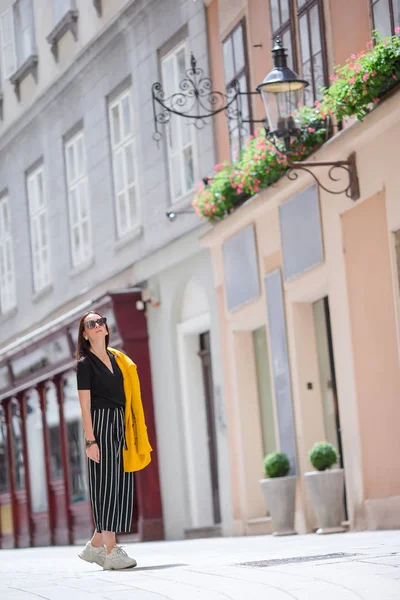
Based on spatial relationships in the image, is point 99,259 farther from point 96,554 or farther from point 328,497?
point 96,554

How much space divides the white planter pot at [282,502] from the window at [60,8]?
33.6 feet

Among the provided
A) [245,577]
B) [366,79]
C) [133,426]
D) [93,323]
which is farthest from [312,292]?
[245,577]

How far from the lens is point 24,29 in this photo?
82.4 feet

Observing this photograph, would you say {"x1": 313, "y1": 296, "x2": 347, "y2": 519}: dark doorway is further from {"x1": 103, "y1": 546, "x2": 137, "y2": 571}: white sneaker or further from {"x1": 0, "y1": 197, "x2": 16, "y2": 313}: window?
{"x1": 0, "y1": 197, "x2": 16, "y2": 313}: window

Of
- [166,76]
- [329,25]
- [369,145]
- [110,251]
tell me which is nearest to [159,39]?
[166,76]

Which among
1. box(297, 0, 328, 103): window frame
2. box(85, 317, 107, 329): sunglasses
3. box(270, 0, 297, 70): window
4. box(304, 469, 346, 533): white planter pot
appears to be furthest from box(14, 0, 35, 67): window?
box(85, 317, 107, 329): sunglasses

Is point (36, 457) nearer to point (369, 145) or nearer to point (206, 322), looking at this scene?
point (206, 322)

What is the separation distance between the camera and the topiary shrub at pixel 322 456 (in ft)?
44.7

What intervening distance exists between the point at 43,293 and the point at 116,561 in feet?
50.5

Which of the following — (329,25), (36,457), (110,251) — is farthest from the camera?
(36,457)

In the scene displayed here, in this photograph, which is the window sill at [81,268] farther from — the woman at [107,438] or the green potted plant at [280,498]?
the woman at [107,438]

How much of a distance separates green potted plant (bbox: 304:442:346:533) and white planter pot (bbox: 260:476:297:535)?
1.00m

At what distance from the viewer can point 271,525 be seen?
16.0 meters

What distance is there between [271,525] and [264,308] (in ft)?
8.02
